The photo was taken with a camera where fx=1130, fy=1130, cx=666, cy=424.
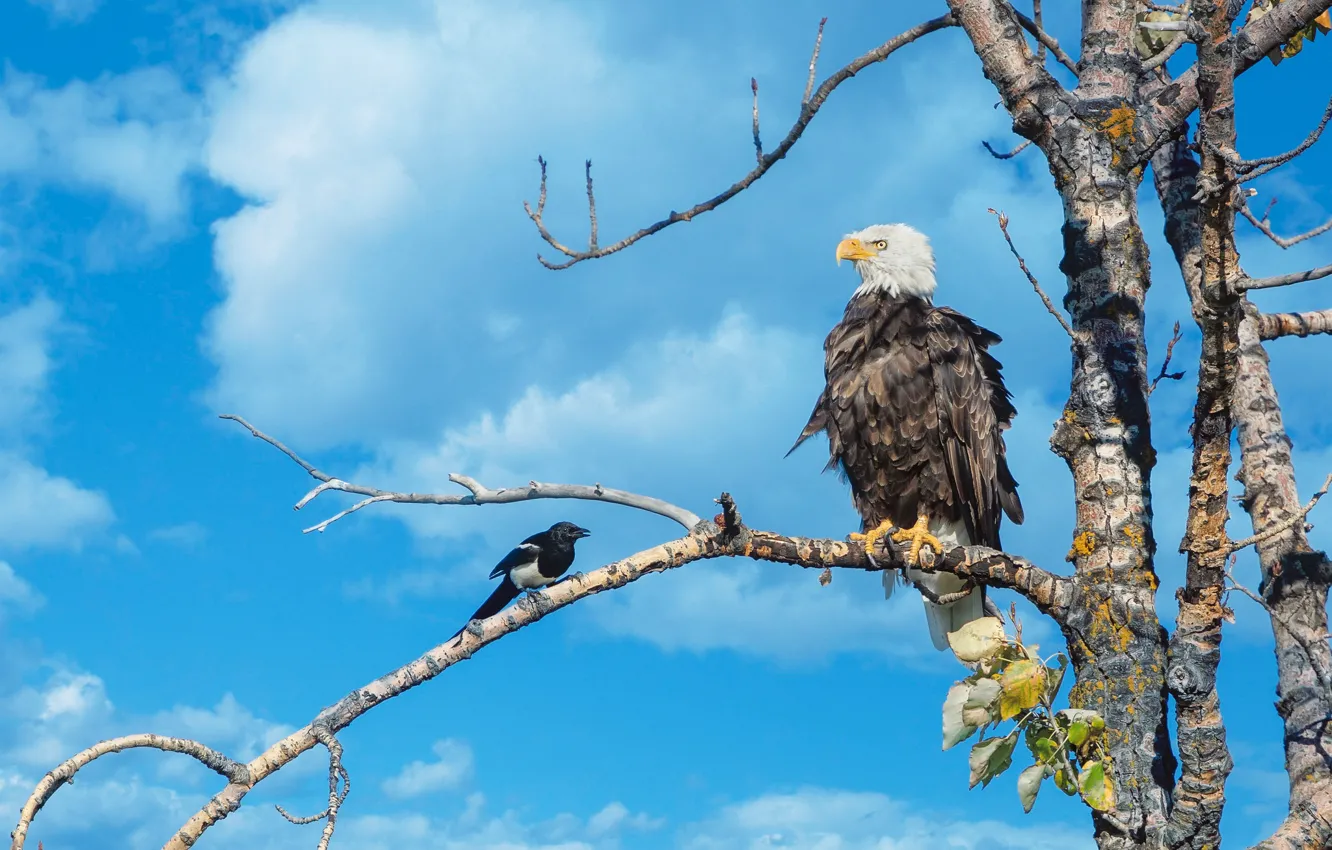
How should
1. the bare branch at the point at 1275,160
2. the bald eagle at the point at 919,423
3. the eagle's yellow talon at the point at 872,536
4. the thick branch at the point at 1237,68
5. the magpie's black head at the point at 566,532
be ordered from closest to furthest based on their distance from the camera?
the bare branch at the point at 1275,160 < the thick branch at the point at 1237,68 < the eagle's yellow talon at the point at 872,536 < the bald eagle at the point at 919,423 < the magpie's black head at the point at 566,532

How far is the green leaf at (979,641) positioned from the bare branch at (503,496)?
1282mm

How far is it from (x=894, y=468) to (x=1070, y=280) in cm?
184

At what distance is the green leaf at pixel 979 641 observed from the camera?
491 cm

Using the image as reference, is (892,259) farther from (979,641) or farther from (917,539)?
(979,641)

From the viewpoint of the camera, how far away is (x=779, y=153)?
A: 6.20 metres

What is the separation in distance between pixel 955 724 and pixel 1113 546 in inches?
41.0

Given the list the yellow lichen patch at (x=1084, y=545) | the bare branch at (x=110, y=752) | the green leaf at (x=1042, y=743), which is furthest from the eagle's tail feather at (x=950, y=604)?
the bare branch at (x=110, y=752)

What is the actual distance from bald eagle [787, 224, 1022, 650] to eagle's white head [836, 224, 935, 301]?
1.19ft

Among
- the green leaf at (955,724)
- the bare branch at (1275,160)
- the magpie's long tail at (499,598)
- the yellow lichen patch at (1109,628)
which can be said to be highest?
the magpie's long tail at (499,598)

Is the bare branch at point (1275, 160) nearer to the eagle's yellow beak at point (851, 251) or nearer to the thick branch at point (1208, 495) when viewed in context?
the thick branch at point (1208, 495)

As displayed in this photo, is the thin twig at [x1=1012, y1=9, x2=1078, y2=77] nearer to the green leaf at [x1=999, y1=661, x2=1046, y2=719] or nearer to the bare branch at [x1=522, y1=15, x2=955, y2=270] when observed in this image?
the bare branch at [x1=522, y1=15, x2=955, y2=270]

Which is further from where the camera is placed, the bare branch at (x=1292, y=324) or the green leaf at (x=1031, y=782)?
the bare branch at (x=1292, y=324)

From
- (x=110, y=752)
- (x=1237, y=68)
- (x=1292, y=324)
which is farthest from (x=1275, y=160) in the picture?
(x=110, y=752)

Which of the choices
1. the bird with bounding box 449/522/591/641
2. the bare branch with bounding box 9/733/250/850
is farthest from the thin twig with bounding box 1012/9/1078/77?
the bare branch with bounding box 9/733/250/850
